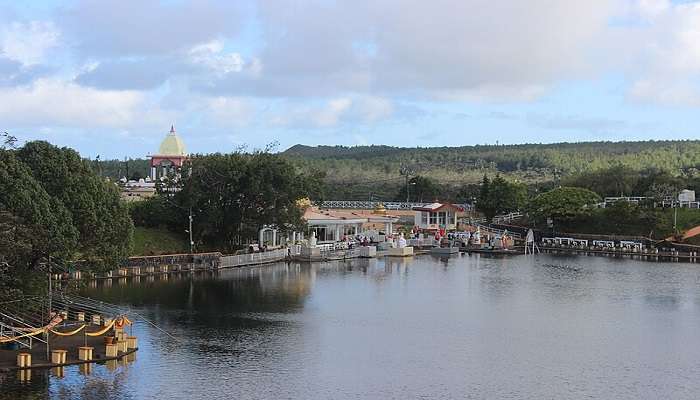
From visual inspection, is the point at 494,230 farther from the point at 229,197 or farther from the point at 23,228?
the point at 23,228

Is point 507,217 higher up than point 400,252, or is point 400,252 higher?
point 507,217

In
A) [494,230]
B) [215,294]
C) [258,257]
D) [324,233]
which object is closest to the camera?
[215,294]

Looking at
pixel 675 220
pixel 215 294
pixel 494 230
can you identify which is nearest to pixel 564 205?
pixel 494 230

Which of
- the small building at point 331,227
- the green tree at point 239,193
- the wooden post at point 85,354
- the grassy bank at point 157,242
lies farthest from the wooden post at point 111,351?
the small building at point 331,227

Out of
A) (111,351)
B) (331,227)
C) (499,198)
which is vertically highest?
(499,198)

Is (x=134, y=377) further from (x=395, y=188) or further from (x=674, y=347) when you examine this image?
(x=395, y=188)

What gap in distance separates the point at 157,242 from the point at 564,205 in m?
43.0

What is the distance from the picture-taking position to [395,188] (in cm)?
14862

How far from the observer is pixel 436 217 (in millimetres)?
90500

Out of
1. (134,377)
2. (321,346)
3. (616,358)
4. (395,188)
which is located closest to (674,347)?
(616,358)

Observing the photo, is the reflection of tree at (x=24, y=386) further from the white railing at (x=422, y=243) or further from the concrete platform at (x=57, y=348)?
the white railing at (x=422, y=243)

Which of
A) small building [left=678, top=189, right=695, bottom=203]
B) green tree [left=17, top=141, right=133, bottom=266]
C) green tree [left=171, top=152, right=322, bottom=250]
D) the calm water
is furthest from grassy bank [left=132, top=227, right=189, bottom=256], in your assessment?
small building [left=678, top=189, right=695, bottom=203]

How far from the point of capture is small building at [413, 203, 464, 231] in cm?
9006

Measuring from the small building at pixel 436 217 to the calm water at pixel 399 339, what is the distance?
104 ft
